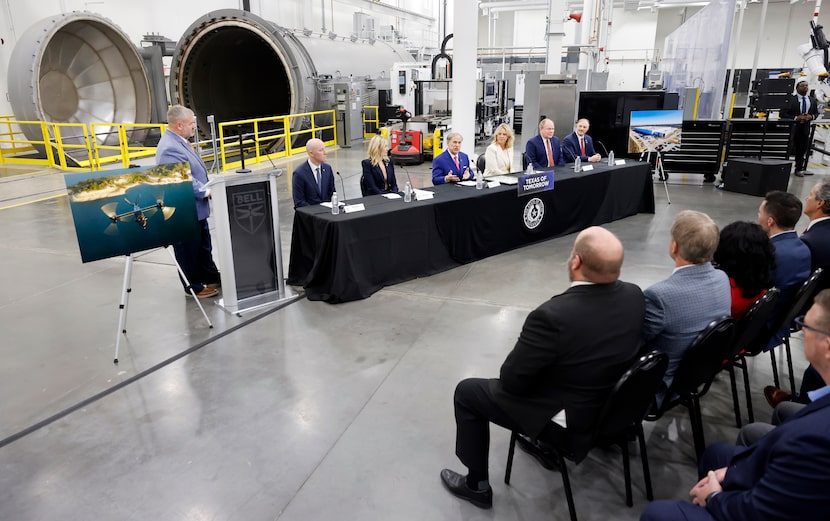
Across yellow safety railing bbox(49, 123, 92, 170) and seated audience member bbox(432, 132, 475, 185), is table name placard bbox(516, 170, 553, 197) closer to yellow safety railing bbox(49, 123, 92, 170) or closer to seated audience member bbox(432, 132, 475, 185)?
seated audience member bbox(432, 132, 475, 185)

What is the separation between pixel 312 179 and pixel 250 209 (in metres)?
0.87

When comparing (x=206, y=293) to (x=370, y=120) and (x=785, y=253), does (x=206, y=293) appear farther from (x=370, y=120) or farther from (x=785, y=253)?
(x=370, y=120)

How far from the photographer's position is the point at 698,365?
89.8 inches

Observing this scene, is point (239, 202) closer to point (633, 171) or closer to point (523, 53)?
point (633, 171)

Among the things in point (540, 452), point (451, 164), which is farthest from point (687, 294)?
point (451, 164)

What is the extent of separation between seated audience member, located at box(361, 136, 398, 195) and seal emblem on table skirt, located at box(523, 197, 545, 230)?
1.55 meters

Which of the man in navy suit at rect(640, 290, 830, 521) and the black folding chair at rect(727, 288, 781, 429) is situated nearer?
the man in navy suit at rect(640, 290, 830, 521)

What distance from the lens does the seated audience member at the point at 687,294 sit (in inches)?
87.9

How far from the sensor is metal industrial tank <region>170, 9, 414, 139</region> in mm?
11531

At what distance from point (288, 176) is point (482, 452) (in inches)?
358

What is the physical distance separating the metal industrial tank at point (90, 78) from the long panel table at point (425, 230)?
31.4 feet

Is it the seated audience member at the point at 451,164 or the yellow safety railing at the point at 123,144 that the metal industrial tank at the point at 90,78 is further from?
the seated audience member at the point at 451,164

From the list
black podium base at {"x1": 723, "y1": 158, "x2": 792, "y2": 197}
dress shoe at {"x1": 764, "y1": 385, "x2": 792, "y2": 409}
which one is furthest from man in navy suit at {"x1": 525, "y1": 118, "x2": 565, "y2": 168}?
dress shoe at {"x1": 764, "y1": 385, "x2": 792, "y2": 409}

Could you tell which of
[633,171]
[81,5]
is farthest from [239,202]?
[81,5]
